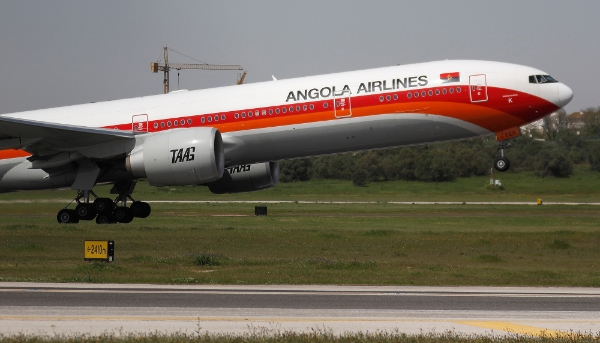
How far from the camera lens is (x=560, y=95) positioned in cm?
3017

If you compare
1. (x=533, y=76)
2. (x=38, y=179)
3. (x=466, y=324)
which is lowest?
(x=466, y=324)

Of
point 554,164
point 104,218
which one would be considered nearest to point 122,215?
point 104,218

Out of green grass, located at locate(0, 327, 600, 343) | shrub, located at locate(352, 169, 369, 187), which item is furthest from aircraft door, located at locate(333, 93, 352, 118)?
shrub, located at locate(352, 169, 369, 187)

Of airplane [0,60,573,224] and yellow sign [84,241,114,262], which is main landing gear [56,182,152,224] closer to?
airplane [0,60,573,224]

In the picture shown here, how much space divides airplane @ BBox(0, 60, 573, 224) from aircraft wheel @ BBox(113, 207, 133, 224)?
75cm

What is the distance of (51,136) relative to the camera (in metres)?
31.8

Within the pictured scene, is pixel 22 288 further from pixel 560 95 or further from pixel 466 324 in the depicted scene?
pixel 560 95

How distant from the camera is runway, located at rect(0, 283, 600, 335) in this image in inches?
606

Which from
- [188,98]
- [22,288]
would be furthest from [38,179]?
[22,288]

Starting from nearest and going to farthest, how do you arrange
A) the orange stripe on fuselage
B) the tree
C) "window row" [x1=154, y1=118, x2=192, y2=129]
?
1. the orange stripe on fuselage
2. "window row" [x1=154, y1=118, x2=192, y2=129]
3. the tree

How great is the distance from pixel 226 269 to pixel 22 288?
922 centimetres

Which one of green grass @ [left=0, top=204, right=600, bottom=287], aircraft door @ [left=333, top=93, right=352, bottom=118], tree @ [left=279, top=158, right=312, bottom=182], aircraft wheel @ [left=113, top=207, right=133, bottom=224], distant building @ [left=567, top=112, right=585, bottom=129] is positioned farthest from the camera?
distant building @ [left=567, top=112, right=585, bottom=129]

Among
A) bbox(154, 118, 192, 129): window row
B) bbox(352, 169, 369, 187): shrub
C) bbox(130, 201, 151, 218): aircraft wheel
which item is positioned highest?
bbox(154, 118, 192, 129): window row

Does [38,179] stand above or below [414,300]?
above
